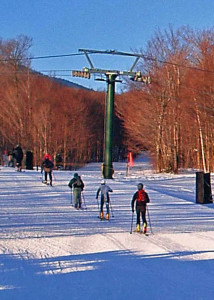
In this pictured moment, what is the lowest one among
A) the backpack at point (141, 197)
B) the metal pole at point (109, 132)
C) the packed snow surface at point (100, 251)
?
the packed snow surface at point (100, 251)

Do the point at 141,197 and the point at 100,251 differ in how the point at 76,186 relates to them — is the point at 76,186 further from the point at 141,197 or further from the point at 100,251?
the point at 100,251

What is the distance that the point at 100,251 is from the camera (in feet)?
34.4

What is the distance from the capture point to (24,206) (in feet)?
55.0

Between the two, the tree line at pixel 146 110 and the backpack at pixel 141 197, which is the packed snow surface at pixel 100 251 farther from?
the tree line at pixel 146 110

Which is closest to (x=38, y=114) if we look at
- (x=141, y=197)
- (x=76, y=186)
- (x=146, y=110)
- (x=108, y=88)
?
(x=146, y=110)

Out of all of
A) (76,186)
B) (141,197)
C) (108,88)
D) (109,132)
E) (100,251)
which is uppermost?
→ (108,88)

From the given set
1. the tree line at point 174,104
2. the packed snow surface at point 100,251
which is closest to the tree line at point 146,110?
the tree line at point 174,104

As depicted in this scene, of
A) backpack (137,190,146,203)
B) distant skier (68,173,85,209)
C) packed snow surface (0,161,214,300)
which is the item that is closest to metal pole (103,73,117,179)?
packed snow surface (0,161,214,300)

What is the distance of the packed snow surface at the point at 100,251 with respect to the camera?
758 centimetres

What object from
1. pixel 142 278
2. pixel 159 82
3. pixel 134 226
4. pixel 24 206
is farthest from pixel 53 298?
pixel 159 82

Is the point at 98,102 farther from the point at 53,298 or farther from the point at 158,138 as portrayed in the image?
the point at 53,298

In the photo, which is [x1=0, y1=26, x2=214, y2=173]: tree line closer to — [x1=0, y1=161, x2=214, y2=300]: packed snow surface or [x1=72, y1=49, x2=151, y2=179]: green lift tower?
[x1=72, y1=49, x2=151, y2=179]: green lift tower

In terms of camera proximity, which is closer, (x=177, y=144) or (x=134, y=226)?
(x=134, y=226)

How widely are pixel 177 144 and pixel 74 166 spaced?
1905cm
